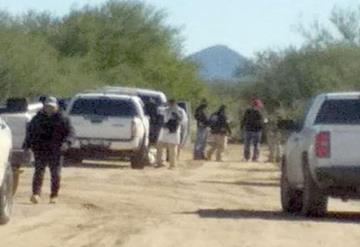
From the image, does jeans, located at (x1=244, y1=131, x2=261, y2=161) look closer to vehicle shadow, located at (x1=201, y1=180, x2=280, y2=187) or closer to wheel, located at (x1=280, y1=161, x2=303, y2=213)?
vehicle shadow, located at (x1=201, y1=180, x2=280, y2=187)

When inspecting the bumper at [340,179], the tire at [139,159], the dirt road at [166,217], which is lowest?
the dirt road at [166,217]

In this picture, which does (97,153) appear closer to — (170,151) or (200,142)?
(170,151)

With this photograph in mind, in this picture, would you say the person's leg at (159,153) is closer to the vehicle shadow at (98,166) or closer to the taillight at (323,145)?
the vehicle shadow at (98,166)

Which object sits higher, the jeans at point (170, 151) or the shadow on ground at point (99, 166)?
the jeans at point (170, 151)

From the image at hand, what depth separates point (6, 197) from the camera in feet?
70.3

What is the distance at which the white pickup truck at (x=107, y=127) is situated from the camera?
126 feet

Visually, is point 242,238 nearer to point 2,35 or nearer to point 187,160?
point 187,160

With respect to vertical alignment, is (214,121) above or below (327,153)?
above

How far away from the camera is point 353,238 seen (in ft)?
64.0

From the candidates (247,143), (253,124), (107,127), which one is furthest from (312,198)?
(247,143)

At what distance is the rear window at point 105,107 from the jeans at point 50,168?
13795mm

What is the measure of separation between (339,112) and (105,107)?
16700mm

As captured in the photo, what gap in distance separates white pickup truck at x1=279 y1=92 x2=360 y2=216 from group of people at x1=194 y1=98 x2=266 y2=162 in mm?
20695

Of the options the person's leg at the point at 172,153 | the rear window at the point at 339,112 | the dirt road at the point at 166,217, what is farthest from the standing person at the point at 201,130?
the rear window at the point at 339,112
